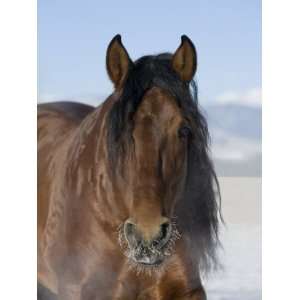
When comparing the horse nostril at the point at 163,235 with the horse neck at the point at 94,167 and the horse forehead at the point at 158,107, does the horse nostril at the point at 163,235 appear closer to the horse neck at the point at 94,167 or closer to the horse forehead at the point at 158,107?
the horse neck at the point at 94,167

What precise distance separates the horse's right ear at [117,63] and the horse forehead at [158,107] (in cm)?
9

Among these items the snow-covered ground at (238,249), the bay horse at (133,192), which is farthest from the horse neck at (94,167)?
the snow-covered ground at (238,249)

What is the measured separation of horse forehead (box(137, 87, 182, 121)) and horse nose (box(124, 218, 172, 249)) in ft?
0.74

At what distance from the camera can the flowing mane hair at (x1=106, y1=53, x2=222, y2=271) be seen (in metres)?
1.34

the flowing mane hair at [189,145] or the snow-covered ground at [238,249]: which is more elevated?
the flowing mane hair at [189,145]

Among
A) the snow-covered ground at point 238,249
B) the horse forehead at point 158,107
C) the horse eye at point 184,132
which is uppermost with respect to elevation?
the horse forehead at point 158,107

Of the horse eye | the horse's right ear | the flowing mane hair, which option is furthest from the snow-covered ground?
the horse's right ear

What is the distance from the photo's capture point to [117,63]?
4.61 ft

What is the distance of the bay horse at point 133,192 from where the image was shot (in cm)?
132

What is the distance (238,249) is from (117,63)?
0.54 metres
